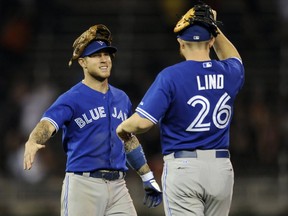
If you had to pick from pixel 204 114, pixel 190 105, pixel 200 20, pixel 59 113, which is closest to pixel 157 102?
pixel 190 105

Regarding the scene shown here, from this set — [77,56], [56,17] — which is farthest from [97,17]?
[77,56]

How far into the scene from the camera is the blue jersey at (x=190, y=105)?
22.4 ft

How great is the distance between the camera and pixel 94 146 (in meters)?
7.74

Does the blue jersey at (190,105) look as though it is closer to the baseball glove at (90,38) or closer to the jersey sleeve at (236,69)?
the jersey sleeve at (236,69)

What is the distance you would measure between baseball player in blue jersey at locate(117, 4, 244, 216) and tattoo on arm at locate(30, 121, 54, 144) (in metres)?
0.66

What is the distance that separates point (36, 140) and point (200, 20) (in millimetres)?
1510

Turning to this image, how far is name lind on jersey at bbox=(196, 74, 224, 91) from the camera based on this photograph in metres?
6.95

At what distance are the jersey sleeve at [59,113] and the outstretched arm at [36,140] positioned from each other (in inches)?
2.2

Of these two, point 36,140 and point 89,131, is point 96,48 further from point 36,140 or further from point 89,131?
point 36,140

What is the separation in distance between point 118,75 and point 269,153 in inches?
110

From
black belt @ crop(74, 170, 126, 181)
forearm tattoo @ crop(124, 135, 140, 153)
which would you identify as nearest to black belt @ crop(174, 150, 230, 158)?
forearm tattoo @ crop(124, 135, 140, 153)

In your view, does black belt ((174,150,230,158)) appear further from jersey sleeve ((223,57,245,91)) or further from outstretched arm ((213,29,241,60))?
outstretched arm ((213,29,241,60))

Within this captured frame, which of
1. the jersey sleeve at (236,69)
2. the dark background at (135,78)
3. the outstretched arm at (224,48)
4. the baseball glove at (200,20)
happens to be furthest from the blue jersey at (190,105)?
the dark background at (135,78)

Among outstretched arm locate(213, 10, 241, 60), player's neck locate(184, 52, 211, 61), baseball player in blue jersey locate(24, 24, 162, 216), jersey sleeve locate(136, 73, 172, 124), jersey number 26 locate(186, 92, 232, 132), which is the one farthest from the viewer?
baseball player in blue jersey locate(24, 24, 162, 216)
